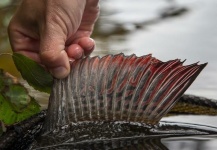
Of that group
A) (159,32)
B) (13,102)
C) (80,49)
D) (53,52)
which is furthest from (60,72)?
(159,32)

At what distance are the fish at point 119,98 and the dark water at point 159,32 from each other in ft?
2.87

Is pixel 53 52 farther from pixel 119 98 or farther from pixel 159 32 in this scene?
pixel 159 32

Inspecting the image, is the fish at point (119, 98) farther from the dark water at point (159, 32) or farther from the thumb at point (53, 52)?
the dark water at point (159, 32)

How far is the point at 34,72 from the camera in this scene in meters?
2.04

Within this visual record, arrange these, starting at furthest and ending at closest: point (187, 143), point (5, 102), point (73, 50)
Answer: point (73, 50), point (5, 102), point (187, 143)

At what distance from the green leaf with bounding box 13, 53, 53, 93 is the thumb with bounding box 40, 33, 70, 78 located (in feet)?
0.17

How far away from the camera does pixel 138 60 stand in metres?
1.80

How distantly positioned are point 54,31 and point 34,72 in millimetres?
154

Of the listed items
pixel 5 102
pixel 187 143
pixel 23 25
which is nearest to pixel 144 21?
pixel 23 25

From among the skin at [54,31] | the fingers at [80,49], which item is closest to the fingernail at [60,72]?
the skin at [54,31]

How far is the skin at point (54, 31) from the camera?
1966mm

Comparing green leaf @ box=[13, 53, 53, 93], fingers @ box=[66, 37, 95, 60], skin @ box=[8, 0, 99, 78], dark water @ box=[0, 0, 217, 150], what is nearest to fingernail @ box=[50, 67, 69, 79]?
skin @ box=[8, 0, 99, 78]

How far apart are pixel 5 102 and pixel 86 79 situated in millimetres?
380

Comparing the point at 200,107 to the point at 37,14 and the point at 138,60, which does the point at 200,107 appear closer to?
the point at 138,60
